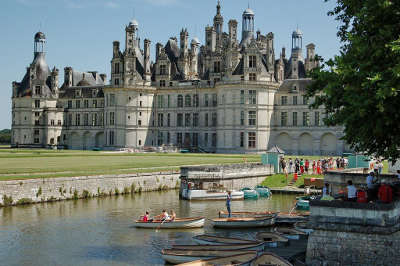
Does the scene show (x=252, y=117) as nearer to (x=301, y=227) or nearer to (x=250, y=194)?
(x=250, y=194)

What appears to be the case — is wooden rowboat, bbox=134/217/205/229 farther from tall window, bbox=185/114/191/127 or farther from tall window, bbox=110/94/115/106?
tall window, bbox=110/94/115/106

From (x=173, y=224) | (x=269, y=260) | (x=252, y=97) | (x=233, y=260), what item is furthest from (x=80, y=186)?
(x=252, y=97)

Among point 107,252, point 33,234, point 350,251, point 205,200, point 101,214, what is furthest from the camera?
point 205,200

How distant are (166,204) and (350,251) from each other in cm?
2257

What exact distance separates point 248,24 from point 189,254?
68768 mm

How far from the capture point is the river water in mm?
24536

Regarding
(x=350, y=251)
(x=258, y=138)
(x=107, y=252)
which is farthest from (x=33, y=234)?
(x=258, y=138)

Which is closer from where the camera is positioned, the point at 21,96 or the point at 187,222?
the point at 187,222

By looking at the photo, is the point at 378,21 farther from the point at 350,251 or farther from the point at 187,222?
the point at 187,222

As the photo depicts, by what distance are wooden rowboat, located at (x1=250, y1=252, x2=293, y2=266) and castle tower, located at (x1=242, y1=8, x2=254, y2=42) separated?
69.4 metres

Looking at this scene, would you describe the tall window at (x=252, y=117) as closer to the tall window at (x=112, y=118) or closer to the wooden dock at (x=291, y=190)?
the tall window at (x=112, y=118)

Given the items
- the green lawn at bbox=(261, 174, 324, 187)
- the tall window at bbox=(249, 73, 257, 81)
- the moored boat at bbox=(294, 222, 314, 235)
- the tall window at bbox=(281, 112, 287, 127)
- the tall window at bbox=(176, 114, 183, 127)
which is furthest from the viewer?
the tall window at bbox=(176, 114, 183, 127)

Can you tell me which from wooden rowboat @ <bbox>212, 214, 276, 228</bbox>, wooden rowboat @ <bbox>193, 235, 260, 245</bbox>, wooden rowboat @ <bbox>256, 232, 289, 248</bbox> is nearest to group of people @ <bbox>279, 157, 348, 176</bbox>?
wooden rowboat @ <bbox>212, 214, 276, 228</bbox>

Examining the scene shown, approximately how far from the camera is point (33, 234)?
29.0 metres
